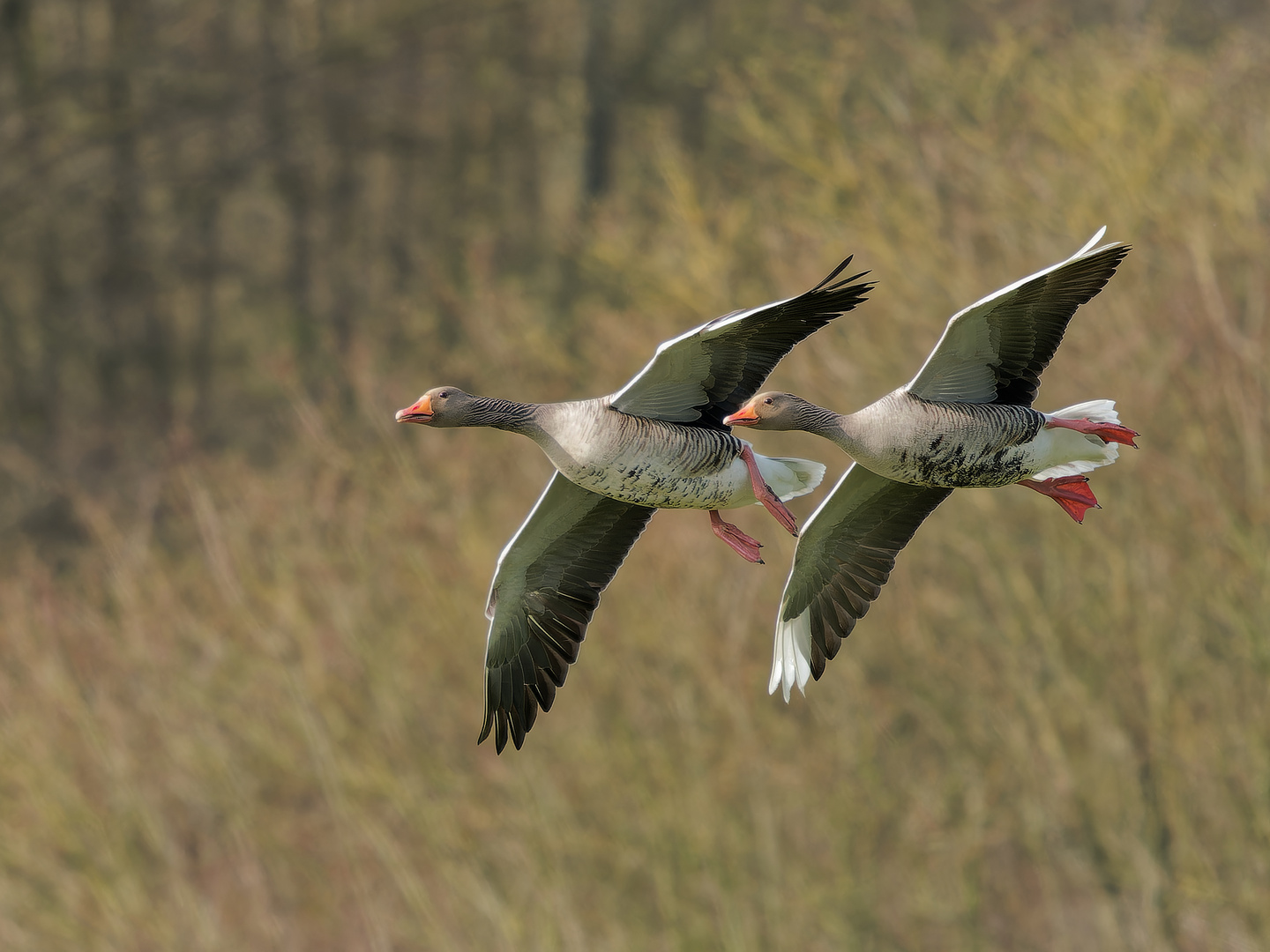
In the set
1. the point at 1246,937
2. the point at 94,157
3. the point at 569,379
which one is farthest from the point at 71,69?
the point at 1246,937

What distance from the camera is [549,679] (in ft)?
28.2

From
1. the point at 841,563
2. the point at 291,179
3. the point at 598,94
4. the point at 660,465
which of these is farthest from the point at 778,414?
the point at 291,179

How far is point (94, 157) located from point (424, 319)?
11.2 m

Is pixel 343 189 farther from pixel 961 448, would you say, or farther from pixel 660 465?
pixel 961 448

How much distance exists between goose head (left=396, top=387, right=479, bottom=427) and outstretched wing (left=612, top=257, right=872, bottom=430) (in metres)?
0.63

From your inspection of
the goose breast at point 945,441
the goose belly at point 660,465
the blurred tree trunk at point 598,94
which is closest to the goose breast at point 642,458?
the goose belly at point 660,465

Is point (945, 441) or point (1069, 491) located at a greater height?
point (945, 441)

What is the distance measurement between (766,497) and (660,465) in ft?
1.48

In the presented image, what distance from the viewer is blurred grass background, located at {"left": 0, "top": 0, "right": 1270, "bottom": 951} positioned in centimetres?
1944

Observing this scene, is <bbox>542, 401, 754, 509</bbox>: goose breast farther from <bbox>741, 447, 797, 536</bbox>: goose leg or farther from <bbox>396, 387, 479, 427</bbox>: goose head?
<bbox>396, 387, 479, 427</bbox>: goose head

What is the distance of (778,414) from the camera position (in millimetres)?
6758

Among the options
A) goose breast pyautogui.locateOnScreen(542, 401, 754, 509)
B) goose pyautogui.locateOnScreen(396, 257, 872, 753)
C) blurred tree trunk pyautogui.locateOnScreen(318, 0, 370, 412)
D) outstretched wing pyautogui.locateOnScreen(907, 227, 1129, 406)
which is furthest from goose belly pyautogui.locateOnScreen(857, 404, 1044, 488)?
blurred tree trunk pyautogui.locateOnScreen(318, 0, 370, 412)

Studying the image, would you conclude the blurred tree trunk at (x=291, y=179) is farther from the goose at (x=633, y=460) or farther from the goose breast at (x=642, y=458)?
the goose breast at (x=642, y=458)

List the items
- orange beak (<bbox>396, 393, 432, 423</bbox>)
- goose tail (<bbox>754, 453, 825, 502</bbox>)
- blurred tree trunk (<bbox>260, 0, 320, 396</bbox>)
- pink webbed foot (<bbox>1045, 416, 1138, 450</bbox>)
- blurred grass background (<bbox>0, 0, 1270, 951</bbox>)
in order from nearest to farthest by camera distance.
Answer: orange beak (<bbox>396, 393, 432, 423</bbox>), pink webbed foot (<bbox>1045, 416, 1138, 450</bbox>), goose tail (<bbox>754, 453, 825, 502</bbox>), blurred grass background (<bbox>0, 0, 1270, 951</bbox>), blurred tree trunk (<bbox>260, 0, 320, 396</bbox>)
